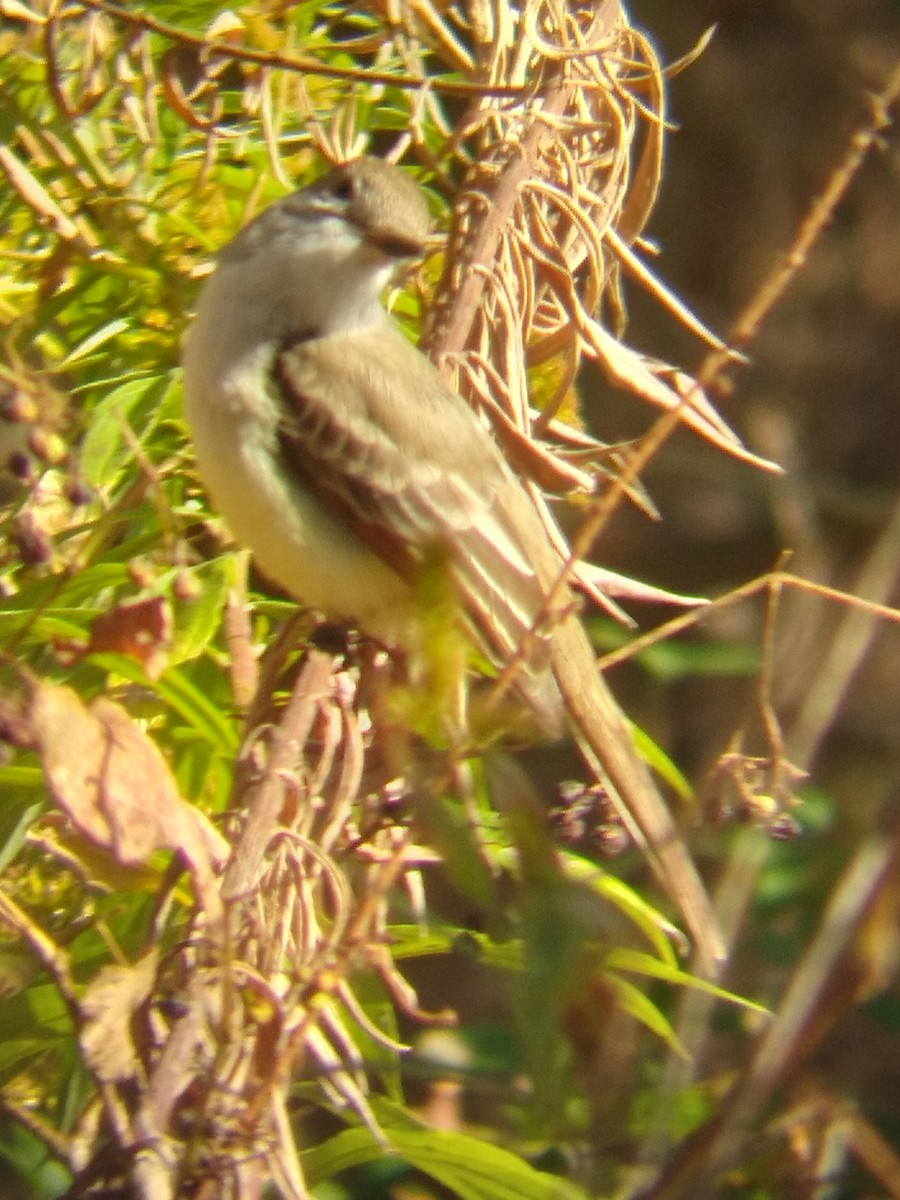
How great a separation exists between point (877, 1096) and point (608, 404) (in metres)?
5.01

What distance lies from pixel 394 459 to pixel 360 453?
5cm

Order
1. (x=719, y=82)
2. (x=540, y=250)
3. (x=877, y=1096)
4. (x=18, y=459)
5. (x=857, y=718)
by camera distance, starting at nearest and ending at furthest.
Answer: (x=877, y=1096)
(x=18, y=459)
(x=540, y=250)
(x=857, y=718)
(x=719, y=82)

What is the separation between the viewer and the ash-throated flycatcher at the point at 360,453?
231 cm

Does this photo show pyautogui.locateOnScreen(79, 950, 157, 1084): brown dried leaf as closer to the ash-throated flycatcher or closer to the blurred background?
the ash-throated flycatcher

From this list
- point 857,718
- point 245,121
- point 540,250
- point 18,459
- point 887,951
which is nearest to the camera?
point 887,951

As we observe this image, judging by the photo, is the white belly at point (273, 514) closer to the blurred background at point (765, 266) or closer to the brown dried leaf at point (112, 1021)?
the brown dried leaf at point (112, 1021)

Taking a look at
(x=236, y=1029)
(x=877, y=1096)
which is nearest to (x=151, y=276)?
(x=236, y=1029)

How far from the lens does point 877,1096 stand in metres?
1.47

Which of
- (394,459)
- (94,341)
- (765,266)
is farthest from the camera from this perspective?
(765,266)

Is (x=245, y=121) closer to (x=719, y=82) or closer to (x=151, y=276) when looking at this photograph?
(x=151, y=276)

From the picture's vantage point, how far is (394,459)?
2562 millimetres

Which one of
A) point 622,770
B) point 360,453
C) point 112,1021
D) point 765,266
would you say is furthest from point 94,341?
point 765,266

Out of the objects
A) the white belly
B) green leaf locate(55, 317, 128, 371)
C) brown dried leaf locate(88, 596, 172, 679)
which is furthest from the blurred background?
brown dried leaf locate(88, 596, 172, 679)

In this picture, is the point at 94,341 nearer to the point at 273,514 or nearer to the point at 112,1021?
the point at 273,514
